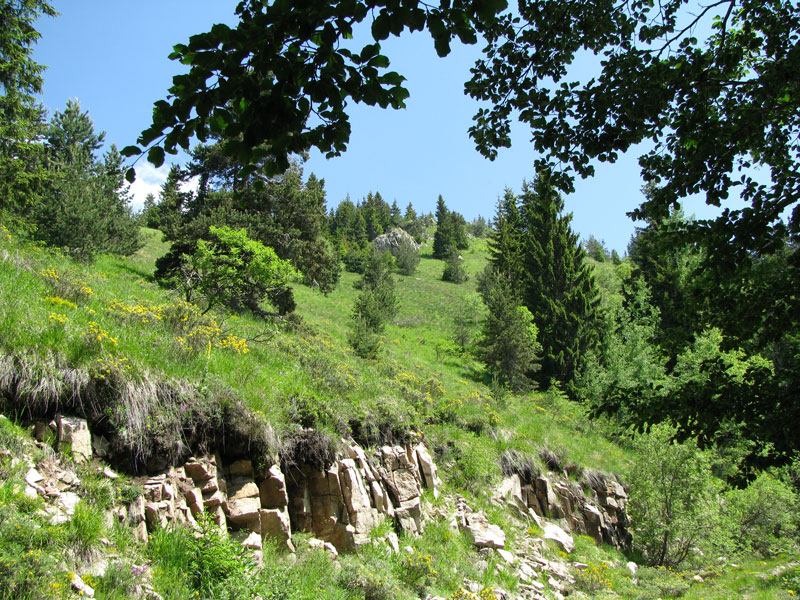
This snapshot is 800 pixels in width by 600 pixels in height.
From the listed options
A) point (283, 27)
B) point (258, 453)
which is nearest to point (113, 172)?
point (283, 27)

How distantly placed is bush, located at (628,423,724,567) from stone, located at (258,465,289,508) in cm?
1192

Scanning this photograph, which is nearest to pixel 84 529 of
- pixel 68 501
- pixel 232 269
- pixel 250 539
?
pixel 68 501

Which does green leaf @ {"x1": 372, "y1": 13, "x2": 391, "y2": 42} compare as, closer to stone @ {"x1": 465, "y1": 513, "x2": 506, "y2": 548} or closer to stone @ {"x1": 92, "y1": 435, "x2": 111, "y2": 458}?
stone @ {"x1": 92, "y1": 435, "x2": 111, "y2": 458}

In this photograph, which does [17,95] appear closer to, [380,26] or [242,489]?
[242,489]

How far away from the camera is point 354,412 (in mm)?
8742

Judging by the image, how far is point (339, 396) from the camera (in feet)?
28.7

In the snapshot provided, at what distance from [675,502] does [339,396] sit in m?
11.6

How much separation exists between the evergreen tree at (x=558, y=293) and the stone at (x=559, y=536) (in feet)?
53.9

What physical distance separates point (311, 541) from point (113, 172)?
590 cm

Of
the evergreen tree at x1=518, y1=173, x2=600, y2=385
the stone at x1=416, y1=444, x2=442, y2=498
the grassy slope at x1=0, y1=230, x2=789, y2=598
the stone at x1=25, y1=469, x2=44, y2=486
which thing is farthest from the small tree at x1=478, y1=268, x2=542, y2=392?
the stone at x1=25, y1=469, x2=44, y2=486

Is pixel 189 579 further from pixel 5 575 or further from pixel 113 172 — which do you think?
pixel 113 172

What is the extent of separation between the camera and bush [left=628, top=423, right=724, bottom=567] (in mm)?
13141

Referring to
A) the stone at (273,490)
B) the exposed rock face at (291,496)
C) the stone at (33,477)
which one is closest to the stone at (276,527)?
the exposed rock face at (291,496)

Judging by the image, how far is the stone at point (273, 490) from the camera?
6.28m
